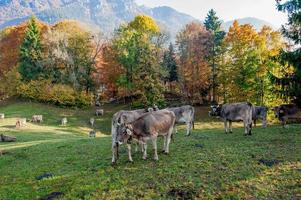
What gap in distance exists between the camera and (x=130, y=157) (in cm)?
1734

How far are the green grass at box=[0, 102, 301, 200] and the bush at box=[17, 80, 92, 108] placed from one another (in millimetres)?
41708

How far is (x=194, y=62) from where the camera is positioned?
60.3m

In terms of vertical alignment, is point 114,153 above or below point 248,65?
below

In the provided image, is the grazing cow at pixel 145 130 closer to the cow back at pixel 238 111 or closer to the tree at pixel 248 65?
the cow back at pixel 238 111

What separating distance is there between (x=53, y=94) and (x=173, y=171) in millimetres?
53497

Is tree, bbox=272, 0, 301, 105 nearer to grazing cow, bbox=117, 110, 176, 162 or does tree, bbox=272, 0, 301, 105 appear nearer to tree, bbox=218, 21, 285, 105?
grazing cow, bbox=117, 110, 176, 162

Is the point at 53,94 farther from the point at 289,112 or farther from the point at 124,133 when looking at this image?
the point at 124,133

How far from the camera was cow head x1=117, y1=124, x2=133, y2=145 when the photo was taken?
16844 mm

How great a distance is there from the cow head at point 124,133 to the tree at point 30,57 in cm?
5750

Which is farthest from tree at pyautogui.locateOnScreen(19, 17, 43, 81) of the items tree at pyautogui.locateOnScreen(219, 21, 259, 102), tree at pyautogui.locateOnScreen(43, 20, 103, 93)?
tree at pyautogui.locateOnScreen(219, 21, 259, 102)

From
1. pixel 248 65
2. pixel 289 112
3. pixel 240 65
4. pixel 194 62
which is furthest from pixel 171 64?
pixel 289 112

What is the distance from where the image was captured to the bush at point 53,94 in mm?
65000

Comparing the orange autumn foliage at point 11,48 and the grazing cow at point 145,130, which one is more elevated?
the orange autumn foliage at point 11,48

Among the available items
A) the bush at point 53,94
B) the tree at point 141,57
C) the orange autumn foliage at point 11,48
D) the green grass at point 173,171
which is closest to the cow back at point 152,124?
the green grass at point 173,171
